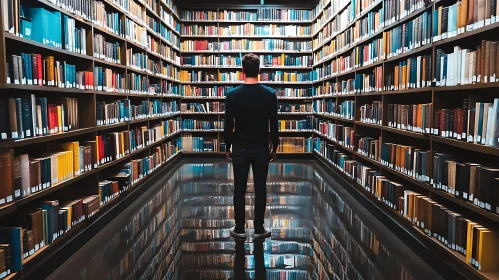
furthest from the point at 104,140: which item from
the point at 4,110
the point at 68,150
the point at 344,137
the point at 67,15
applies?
the point at 344,137

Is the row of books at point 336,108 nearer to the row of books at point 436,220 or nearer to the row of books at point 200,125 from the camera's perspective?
the row of books at point 436,220

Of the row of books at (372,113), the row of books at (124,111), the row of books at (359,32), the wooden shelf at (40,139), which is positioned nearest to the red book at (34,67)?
the wooden shelf at (40,139)

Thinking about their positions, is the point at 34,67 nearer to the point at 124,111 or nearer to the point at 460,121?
the point at 124,111

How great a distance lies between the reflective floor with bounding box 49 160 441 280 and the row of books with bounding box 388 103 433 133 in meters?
1.11

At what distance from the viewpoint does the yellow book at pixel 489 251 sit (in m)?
2.89

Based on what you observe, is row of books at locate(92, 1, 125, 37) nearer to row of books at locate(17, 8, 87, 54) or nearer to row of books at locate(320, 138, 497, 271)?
row of books at locate(17, 8, 87, 54)

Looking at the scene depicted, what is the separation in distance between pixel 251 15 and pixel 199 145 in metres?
3.46

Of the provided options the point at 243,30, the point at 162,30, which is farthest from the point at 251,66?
the point at 243,30

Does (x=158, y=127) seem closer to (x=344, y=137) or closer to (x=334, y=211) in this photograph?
(x=344, y=137)

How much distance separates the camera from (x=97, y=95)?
224 inches

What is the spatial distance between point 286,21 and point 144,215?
23.6ft

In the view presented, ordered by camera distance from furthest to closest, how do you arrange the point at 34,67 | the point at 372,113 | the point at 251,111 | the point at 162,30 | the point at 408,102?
the point at 162,30
the point at 372,113
the point at 408,102
the point at 251,111
the point at 34,67

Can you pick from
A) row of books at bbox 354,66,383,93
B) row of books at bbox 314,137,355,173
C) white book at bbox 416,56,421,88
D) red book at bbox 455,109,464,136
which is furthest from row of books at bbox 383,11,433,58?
row of books at bbox 314,137,355,173

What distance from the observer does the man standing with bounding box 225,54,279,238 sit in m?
4.22
